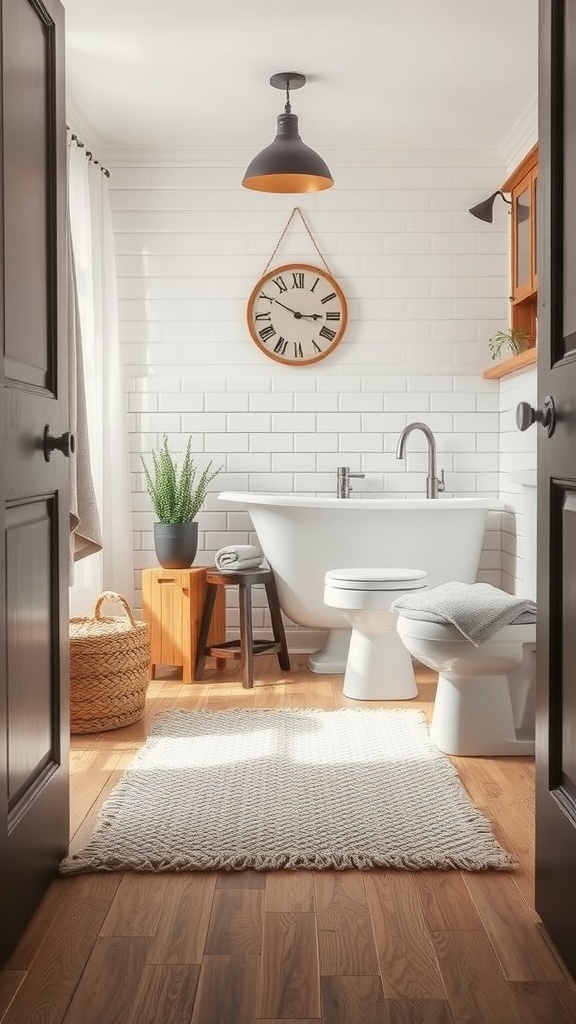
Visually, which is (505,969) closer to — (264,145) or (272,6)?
(272,6)

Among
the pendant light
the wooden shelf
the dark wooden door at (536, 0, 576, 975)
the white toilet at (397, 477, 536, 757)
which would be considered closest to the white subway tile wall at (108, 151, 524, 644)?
the wooden shelf

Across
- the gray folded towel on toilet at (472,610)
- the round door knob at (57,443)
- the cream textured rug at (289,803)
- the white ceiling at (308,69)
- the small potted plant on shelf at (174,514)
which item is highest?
the white ceiling at (308,69)

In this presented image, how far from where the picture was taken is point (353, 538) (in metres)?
4.71

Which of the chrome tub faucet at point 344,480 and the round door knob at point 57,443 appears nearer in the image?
the round door knob at point 57,443

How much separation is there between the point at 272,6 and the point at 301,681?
2.77 metres

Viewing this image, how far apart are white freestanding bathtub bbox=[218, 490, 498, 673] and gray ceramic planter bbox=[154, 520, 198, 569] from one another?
253 millimetres

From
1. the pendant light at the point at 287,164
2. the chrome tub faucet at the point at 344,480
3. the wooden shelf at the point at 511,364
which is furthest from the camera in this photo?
the chrome tub faucet at the point at 344,480

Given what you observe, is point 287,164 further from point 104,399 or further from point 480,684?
point 480,684

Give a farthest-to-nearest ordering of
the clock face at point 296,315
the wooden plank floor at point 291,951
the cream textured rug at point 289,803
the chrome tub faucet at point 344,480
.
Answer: the clock face at point 296,315 → the chrome tub faucet at point 344,480 → the cream textured rug at point 289,803 → the wooden plank floor at point 291,951

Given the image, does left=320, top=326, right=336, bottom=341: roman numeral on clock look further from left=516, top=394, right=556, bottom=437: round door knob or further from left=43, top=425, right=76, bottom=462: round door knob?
left=516, top=394, right=556, bottom=437: round door knob

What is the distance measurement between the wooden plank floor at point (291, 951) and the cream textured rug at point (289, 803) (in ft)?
0.20

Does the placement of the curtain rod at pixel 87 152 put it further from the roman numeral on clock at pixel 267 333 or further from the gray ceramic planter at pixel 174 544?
the gray ceramic planter at pixel 174 544

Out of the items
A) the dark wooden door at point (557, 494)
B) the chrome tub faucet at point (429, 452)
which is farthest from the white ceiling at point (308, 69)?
the dark wooden door at point (557, 494)

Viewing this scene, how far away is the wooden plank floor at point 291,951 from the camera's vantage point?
1764mm
